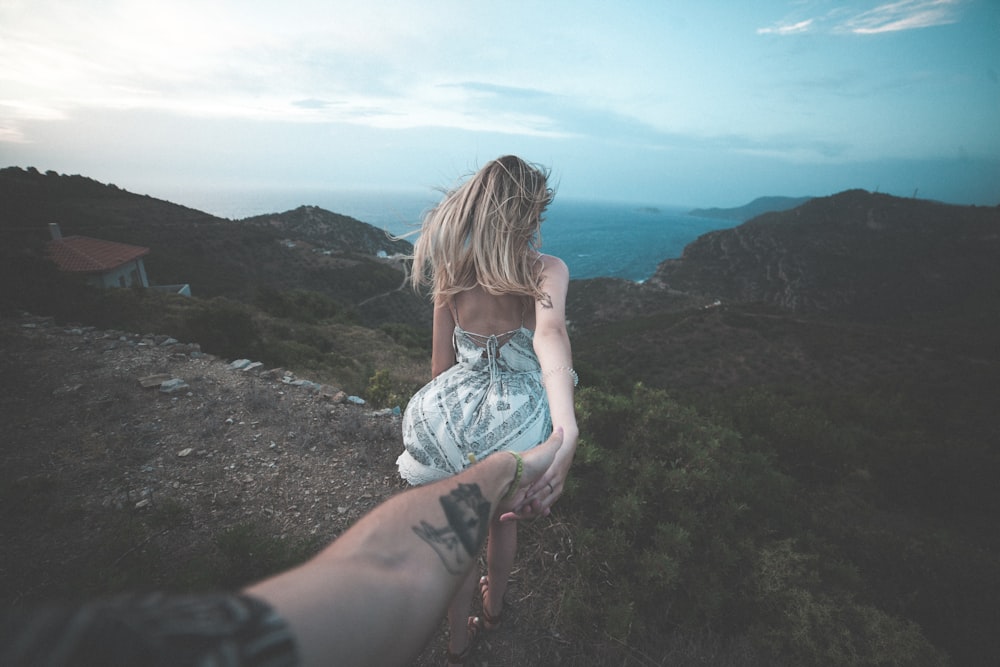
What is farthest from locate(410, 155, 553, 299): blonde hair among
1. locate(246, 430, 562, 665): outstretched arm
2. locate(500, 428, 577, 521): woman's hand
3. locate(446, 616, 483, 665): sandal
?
locate(446, 616, 483, 665): sandal

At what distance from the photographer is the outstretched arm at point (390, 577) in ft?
2.42

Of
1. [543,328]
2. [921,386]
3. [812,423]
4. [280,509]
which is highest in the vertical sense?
[543,328]

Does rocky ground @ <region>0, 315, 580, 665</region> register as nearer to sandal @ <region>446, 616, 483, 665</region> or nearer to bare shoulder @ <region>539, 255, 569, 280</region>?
sandal @ <region>446, 616, 483, 665</region>

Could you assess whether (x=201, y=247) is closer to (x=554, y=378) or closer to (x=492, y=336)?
(x=492, y=336)

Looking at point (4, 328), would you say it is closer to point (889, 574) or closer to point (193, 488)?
point (193, 488)

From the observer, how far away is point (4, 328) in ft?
23.6

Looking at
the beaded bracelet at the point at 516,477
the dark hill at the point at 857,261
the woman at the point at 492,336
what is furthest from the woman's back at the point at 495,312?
the dark hill at the point at 857,261

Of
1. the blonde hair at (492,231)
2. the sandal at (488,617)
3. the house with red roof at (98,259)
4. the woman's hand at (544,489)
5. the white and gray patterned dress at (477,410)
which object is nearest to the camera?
the woman's hand at (544,489)

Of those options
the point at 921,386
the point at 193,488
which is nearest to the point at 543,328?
the point at 193,488

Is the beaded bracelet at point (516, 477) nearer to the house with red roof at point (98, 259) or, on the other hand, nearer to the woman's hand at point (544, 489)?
the woman's hand at point (544, 489)

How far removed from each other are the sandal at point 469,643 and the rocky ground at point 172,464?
0.28 feet

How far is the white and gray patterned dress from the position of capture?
1.92m

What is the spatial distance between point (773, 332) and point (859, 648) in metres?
41.4

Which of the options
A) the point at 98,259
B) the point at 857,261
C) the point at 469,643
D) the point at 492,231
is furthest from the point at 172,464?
the point at 857,261
